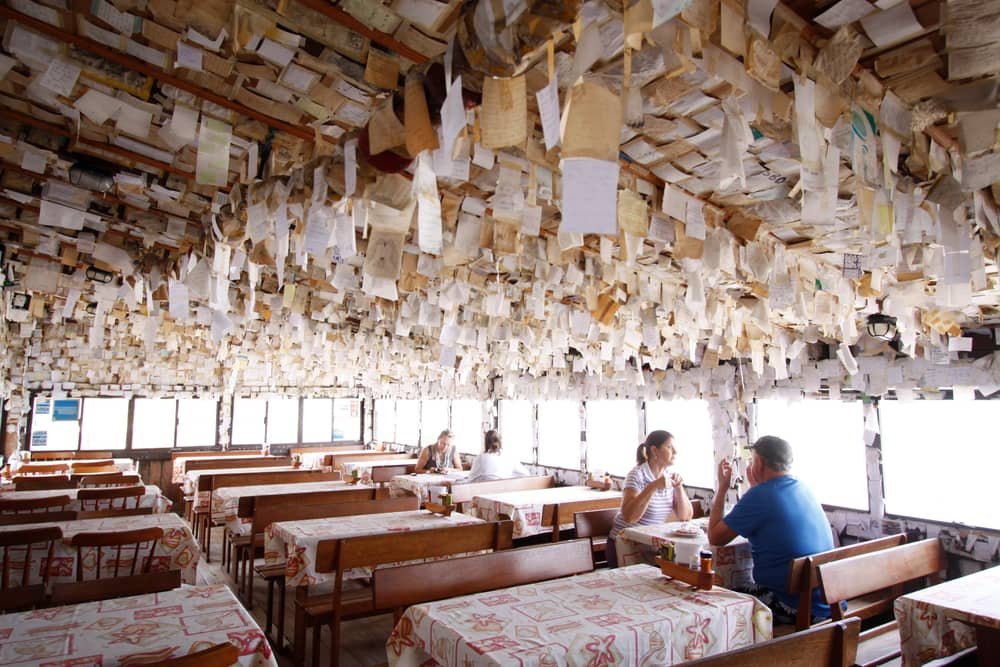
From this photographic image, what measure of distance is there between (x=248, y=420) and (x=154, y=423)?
62.1 inches

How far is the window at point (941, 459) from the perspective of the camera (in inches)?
186

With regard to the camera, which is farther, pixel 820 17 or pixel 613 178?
pixel 820 17

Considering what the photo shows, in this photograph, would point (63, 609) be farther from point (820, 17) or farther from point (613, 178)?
point (820, 17)

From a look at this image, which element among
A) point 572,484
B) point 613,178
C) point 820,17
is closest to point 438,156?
point 613,178

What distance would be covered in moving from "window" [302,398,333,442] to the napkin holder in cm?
1038

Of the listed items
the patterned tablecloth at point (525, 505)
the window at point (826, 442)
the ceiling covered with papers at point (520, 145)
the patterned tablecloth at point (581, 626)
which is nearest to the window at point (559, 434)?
the patterned tablecloth at point (525, 505)

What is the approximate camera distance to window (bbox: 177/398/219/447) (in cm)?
1057

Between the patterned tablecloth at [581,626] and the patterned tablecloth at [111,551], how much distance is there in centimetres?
215

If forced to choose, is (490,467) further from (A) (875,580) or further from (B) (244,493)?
(A) (875,580)

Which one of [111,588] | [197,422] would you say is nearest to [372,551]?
[111,588]

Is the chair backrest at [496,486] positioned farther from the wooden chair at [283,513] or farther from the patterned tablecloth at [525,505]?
the wooden chair at [283,513]

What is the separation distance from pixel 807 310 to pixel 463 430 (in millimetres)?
→ 7789

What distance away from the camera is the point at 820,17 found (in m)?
1.44

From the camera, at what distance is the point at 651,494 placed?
13.5 ft
